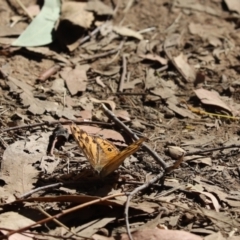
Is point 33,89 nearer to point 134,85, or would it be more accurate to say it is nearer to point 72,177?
point 134,85

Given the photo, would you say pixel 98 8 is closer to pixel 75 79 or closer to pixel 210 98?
pixel 75 79

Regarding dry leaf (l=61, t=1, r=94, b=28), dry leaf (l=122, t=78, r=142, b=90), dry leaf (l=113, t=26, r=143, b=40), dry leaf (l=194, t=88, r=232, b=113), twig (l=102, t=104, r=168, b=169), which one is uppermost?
dry leaf (l=61, t=1, r=94, b=28)

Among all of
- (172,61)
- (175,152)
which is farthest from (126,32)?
(175,152)

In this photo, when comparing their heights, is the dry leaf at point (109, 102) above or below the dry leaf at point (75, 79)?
below

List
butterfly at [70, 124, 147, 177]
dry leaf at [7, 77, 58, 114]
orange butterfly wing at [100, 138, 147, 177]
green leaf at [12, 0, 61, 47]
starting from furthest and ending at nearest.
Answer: green leaf at [12, 0, 61, 47] → dry leaf at [7, 77, 58, 114] → butterfly at [70, 124, 147, 177] → orange butterfly wing at [100, 138, 147, 177]

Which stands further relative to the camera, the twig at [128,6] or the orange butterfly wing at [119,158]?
the twig at [128,6]

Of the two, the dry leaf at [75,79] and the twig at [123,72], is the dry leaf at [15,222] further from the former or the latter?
the twig at [123,72]

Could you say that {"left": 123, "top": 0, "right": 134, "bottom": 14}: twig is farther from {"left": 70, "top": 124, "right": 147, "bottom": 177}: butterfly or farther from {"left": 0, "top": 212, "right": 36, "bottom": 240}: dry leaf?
{"left": 0, "top": 212, "right": 36, "bottom": 240}: dry leaf

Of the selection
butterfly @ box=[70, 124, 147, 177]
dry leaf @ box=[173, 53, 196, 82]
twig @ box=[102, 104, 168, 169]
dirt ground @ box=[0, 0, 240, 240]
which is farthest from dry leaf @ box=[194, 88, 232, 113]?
butterfly @ box=[70, 124, 147, 177]

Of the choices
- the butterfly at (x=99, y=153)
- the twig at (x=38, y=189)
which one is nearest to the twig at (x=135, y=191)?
the butterfly at (x=99, y=153)
